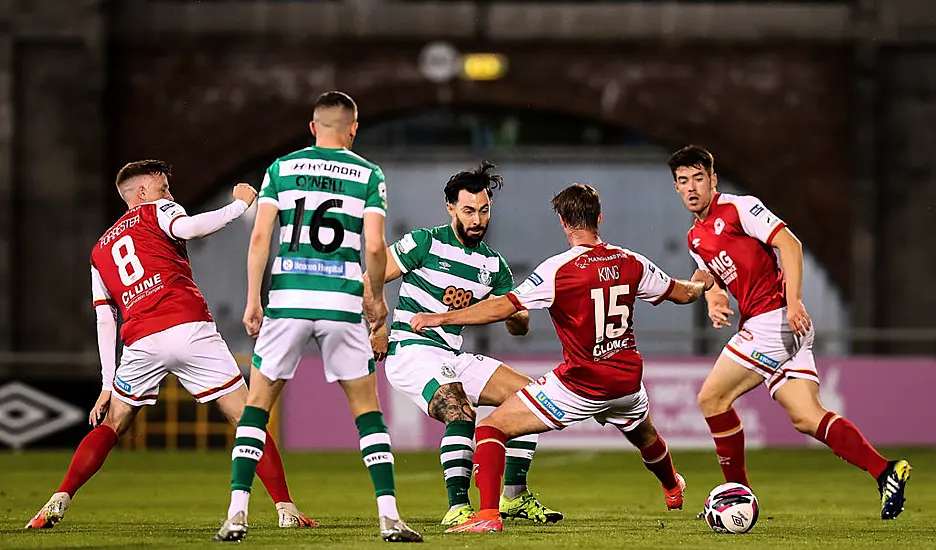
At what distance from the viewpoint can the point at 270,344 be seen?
677 cm

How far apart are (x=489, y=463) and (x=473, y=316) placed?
784 millimetres

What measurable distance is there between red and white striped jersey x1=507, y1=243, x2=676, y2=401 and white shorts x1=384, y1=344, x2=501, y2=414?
720 mm

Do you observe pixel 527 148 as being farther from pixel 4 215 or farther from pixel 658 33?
pixel 4 215

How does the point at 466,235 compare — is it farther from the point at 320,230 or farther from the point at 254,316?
the point at 254,316

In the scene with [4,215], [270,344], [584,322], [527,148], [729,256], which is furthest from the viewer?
[527,148]

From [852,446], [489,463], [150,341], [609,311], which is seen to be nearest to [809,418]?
[852,446]

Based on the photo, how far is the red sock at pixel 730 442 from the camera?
27.0ft

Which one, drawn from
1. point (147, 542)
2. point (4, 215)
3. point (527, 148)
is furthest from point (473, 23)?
point (147, 542)

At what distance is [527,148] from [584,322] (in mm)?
14697

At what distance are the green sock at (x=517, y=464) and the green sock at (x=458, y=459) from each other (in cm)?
45

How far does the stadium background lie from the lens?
824 inches

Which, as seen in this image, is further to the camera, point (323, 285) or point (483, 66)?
point (483, 66)

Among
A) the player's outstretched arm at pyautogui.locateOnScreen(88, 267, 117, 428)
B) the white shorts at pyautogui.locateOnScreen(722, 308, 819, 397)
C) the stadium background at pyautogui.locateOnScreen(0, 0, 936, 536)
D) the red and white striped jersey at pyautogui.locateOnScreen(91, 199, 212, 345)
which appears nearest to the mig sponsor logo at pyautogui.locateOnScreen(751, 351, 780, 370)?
the white shorts at pyautogui.locateOnScreen(722, 308, 819, 397)

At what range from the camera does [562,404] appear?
306 inches
